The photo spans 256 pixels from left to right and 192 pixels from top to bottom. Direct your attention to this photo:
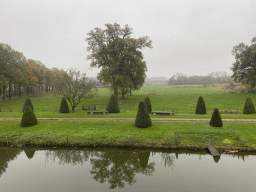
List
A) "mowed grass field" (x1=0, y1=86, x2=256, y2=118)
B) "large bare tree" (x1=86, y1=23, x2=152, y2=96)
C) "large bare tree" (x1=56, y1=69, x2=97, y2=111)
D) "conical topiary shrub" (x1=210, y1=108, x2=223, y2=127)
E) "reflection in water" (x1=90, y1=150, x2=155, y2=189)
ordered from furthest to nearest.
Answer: "large bare tree" (x1=86, y1=23, x2=152, y2=96) → "large bare tree" (x1=56, y1=69, x2=97, y2=111) → "mowed grass field" (x1=0, y1=86, x2=256, y2=118) → "conical topiary shrub" (x1=210, y1=108, x2=223, y2=127) → "reflection in water" (x1=90, y1=150, x2=155, y2=189)

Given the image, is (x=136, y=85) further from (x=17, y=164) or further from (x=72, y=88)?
(x=17, y=164)

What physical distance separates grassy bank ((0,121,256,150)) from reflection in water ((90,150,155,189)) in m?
1.62

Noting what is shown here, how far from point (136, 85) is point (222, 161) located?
3416 centimetres

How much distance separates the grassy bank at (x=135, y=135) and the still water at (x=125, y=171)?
1066mm

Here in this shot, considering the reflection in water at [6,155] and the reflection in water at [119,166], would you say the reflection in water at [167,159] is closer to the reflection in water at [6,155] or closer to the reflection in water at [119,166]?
Answer: the reflection in water at [119,166]

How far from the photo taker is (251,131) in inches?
598

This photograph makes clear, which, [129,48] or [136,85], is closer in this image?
[129,48]

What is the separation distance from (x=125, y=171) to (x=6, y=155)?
1066cm

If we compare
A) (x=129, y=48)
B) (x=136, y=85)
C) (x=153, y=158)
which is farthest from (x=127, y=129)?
(x=136, y=85)

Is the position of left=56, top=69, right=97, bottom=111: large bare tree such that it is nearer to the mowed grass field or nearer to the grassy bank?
the mowed grass field

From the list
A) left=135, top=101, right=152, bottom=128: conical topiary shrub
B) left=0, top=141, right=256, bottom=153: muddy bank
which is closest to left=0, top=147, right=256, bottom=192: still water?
left=0, top=141, right=256, bottom=153: muddy bank

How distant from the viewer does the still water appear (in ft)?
28.3

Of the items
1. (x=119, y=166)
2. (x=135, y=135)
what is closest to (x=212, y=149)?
(x=135, y=135)

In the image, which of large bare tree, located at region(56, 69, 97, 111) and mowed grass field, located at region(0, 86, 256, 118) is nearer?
mowed grass field, located at region(0, 86, 256, 118)
